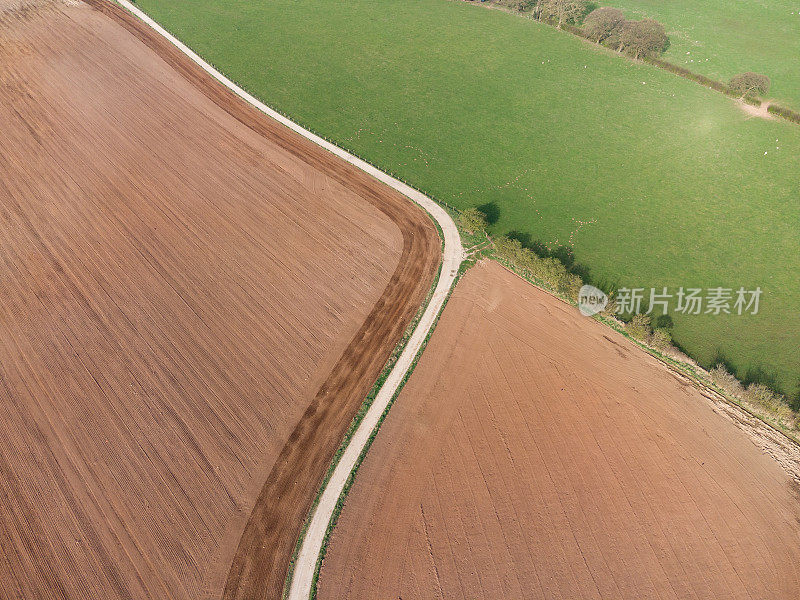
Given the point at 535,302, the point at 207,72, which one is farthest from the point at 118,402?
the point at 207,72

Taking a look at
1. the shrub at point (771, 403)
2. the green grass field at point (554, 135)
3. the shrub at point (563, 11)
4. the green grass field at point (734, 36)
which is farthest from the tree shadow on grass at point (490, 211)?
the shrub at point (563, 11)

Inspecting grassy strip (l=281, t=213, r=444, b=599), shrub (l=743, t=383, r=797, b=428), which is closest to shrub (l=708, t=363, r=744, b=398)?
shrub (l=743, t=383, r=797, b=428)

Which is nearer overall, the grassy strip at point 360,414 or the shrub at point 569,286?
the grassy strip at point 360,414

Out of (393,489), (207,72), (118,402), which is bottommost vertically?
(118,402)

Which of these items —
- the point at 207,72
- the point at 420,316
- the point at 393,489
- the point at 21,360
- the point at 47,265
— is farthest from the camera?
the point at 207,72

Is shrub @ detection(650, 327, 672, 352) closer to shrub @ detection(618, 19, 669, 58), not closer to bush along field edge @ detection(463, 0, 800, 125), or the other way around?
bush along field edge @ detection(463, 0, 800, 125)

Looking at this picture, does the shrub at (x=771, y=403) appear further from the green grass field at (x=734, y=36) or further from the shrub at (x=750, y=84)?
the green grass field at (x=734, y=36)

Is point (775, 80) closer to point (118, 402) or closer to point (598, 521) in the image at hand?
point (598, 521)
